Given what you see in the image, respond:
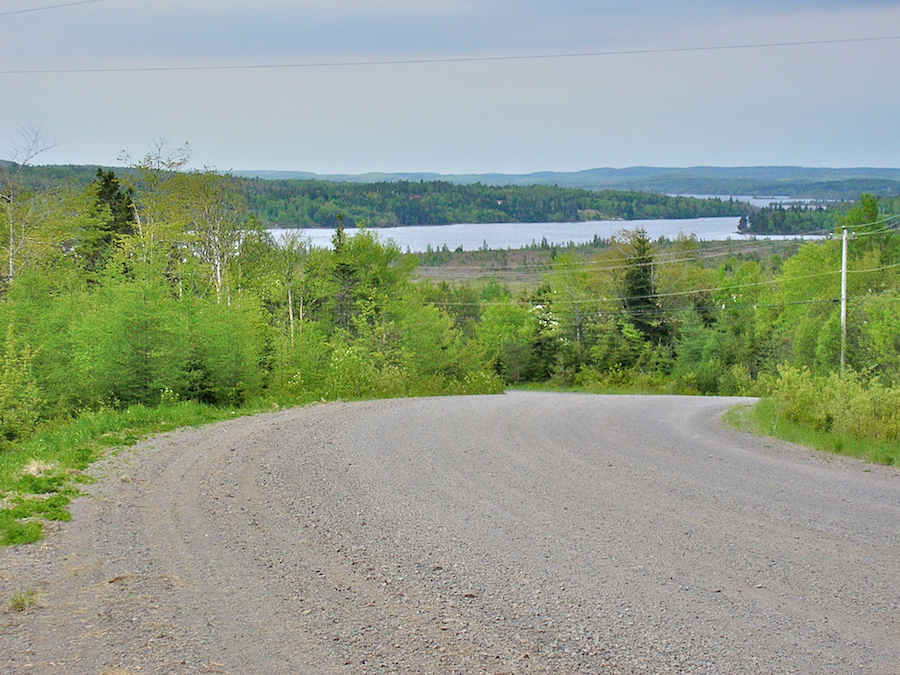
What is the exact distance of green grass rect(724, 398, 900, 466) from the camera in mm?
11227

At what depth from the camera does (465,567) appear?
21.3ft

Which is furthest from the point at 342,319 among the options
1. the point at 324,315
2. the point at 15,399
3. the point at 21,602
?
the point at 21,602

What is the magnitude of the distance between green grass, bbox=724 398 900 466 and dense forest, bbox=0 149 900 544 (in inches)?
9.8

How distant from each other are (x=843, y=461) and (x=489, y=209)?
502 ft

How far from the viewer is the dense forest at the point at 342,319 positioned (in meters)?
17.4

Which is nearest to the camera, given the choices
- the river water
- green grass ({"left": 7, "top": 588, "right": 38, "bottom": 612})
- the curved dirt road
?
the curved dirt road

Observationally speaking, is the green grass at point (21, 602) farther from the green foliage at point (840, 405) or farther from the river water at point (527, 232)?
the river water at point (527, 232)

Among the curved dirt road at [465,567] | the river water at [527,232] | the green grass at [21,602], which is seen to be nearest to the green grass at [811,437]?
the curved dirt road at [465,567]

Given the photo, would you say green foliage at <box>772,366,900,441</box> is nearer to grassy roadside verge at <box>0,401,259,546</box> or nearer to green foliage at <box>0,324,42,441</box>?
grassy roadside verge at <box>0,401,259,546</box>

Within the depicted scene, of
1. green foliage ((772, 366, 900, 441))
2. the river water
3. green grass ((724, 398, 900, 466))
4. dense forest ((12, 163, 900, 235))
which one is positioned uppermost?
dense forest ((12, 163, 900, 235))

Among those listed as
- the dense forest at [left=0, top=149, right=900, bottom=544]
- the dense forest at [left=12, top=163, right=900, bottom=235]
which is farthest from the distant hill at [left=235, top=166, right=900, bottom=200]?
the dense forest at [left=0, top=149, right=900, bottom=544]

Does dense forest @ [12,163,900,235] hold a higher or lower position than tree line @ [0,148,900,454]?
higher

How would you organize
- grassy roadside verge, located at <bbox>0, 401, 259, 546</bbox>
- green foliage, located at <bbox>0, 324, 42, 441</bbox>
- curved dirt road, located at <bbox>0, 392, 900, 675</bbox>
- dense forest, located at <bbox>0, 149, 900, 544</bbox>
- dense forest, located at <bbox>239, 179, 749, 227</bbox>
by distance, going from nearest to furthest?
curved dirt road, located at <bbox>0, 392, 900, 675</bbox> → grassy roadside verge, located at <bbox>0, 401, 259, 546</bbox> → green foliage, located at <bbox>0, 324, 42, 441</bbox> → dense forest, located at <bbox>0, 149, 900, 544</bbox> → dense forest, located at <bbox>239, 179, 749, 227</bbox>

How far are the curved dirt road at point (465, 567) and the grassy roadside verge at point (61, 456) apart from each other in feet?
1.08
